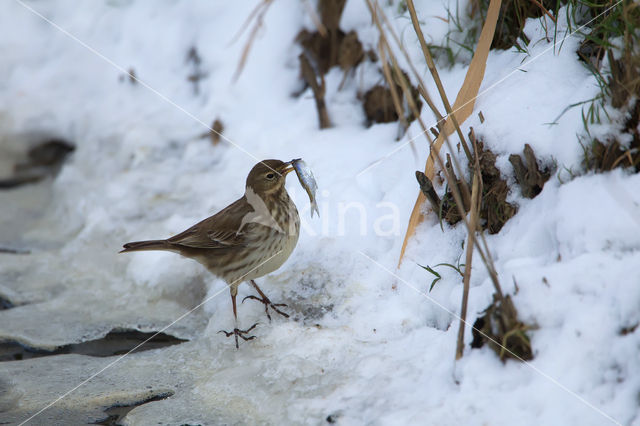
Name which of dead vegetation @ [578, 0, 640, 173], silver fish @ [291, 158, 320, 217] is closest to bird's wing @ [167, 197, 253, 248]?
silver fish @ [291, 158, 320, 217]

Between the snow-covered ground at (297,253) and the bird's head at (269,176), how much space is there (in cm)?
34

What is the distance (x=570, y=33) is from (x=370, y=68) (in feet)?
5.24

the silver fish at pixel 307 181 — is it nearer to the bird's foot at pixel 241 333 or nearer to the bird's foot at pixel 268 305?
the bird's foot at pixel 268 305

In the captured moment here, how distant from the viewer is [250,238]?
3400 millimetres

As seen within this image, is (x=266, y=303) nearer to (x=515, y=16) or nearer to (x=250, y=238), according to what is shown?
(x=250, y=238)

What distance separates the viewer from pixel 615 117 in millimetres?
2516

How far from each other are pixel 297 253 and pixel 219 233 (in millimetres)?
464

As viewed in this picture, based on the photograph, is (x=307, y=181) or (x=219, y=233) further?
(x=219, y=233)

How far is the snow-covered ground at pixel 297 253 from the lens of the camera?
2.27 m

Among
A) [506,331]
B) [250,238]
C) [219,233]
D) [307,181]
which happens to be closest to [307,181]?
[307,181]

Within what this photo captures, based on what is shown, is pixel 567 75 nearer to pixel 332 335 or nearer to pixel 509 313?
pixel 509 313

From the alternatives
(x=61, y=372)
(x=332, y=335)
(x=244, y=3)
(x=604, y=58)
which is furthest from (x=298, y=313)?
(x=244, y=3)

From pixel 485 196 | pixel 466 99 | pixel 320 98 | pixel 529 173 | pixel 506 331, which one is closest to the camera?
pixel 506 331

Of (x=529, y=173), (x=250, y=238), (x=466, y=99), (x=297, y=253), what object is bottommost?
(x=297, y=253)
